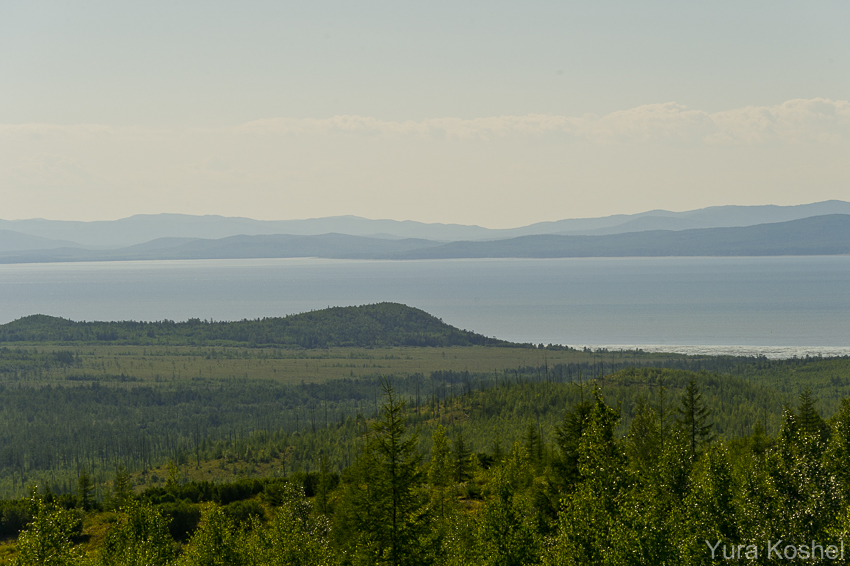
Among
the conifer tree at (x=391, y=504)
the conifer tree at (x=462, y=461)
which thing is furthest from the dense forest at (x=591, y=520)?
the conifer tree at (x=462, y=461)

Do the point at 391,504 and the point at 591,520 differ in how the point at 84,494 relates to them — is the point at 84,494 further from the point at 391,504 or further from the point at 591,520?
the point at 591,520

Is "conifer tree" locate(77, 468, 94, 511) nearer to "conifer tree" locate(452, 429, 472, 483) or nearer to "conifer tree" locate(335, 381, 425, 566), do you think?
"conifer tree" locate(452, 429, 472, 483)

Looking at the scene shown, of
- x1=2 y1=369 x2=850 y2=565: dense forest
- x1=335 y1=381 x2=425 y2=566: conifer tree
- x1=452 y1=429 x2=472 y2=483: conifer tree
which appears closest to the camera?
x1=2 y1=369 x2=850 y2=565: dense forest

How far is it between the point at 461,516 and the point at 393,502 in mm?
20040

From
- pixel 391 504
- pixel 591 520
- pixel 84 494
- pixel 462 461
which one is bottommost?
pixel 84 494

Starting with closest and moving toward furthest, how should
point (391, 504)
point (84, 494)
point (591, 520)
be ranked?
point (591, 520)
point (391, 504)
point (84, 494)

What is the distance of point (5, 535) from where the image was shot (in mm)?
75312

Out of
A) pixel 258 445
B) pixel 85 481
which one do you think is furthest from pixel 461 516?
pixel 258 445

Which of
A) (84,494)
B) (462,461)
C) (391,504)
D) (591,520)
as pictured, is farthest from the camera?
(462,461)

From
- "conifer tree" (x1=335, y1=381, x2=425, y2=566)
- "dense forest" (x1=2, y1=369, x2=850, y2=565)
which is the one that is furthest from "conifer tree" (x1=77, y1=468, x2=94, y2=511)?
"conifer tree" (x1=335, y1=381, x2=425, y2=566)

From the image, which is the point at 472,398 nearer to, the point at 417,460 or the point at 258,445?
Answer: the point at 258,445

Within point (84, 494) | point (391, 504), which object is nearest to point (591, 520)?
point (391, 504)

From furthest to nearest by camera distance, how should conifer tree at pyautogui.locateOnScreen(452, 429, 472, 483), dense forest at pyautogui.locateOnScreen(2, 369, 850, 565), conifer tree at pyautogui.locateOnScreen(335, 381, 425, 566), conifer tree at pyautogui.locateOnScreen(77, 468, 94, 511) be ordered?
conifer tree at pyautogui.locateOnScreen(452, 429, 472, 483)
conifer tree at pyautogui.locateOnScreen(77, 468, 94, 511)
conifer tree at pyautogui.locateOnScreen(335, 381, 425, 566)
dense forest at pyautogui.locateOnScreen(2, 369, 850, 565)

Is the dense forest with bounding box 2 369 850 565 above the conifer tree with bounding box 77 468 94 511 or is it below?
above
